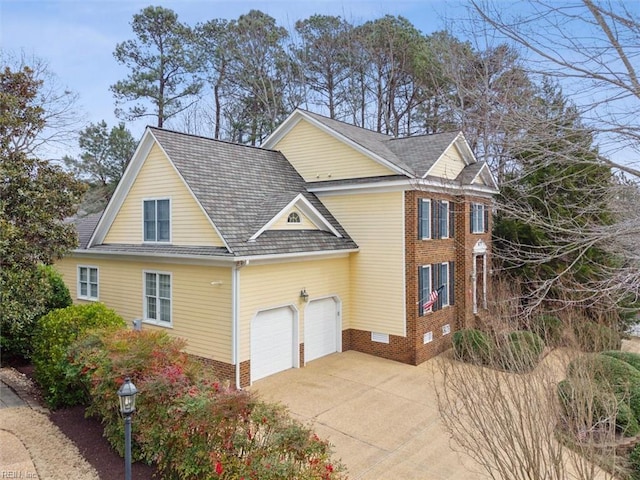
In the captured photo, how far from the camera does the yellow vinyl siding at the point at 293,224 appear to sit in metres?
13.1

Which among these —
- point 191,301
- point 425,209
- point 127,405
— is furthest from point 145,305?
point 425,209

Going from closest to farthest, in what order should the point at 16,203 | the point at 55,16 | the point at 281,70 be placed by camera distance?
the point at 16,203 < the point at 55,16 < the point at 281,70

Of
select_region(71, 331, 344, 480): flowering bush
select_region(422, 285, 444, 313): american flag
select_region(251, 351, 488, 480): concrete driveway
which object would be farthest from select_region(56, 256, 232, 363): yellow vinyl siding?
select_region(422, 285, 444, 313): american flag

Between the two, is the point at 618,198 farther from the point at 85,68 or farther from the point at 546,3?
the point at 85,68

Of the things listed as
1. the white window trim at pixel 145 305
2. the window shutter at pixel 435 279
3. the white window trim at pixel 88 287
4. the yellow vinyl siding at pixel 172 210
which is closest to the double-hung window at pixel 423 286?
the window shutter at pixel 435 279

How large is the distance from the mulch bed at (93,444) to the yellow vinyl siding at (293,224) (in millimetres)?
6718

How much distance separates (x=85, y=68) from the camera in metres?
17.3

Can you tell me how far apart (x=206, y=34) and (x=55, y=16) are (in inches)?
776

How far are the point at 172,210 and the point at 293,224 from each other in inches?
149

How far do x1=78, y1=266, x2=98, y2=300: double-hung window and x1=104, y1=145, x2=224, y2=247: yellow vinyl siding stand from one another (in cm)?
170

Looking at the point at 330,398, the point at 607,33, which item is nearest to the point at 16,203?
the point at 330,398

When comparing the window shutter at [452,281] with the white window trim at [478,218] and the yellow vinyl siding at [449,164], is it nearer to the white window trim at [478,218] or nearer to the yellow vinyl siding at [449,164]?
the white window trim at [478,218]

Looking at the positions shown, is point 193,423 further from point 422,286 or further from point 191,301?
point 422,286

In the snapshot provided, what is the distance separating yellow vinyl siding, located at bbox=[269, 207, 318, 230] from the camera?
42.8ft
